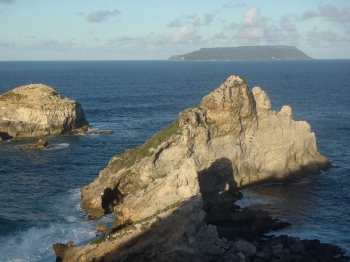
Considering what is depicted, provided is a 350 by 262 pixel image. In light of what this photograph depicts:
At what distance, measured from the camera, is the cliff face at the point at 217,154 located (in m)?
49.8

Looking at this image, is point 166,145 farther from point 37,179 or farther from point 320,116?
point 320,116

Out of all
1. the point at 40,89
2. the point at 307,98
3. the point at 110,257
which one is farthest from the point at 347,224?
the point at 307,98

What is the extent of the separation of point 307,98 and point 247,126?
248ft

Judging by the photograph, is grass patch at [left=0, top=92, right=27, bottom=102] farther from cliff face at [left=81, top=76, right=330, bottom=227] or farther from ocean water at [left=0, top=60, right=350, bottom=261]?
cliff face at [left=81, top=76, right=330, bottom=227]

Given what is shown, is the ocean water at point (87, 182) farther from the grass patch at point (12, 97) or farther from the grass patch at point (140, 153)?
the grass patch at point (12, 97)

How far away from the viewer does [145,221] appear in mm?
36000

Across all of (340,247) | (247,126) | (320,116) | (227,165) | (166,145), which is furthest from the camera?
(320,116)

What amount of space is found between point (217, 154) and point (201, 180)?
15.0 feet

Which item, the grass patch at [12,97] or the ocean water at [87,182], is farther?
the grass patch at [12,97]

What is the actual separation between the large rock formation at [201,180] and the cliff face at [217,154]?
0.37 ft

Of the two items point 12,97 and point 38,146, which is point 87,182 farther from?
point 12,97

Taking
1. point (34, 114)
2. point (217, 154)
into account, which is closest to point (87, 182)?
point (217, 154)

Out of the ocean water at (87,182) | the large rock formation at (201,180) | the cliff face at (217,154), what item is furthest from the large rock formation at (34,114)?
the cliff face at (217,154)

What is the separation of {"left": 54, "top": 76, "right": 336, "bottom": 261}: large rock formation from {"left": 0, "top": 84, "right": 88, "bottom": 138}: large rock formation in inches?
1447
